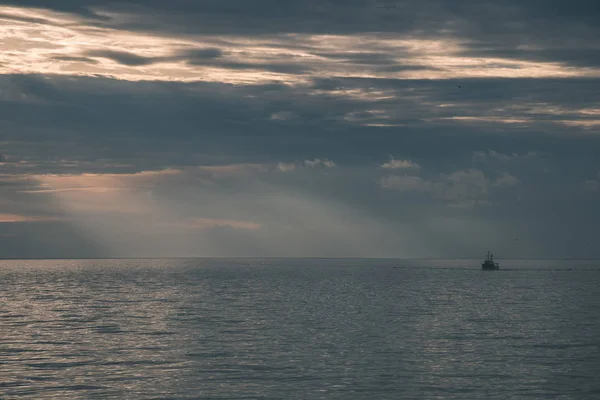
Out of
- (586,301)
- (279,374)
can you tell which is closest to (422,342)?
(279,374)

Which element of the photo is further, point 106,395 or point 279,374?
point 279,374

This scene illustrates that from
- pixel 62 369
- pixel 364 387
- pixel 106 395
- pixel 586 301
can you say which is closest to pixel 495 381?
pixel 364 387

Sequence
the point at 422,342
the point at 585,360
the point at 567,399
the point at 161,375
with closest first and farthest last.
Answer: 1. the point at 567,399
2. the point at 161,375
3. the point at 585,360
4. the point at 422,342

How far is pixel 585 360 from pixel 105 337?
42.6 metres

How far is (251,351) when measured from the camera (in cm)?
6103

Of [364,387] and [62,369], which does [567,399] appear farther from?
[62,369]

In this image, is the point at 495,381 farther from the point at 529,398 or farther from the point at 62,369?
the point at 62,369

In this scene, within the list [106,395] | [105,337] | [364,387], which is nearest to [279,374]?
[364,387]

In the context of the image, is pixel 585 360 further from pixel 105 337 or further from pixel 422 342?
pixel 105 337

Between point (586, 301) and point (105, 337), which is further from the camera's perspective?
point (586, 301)

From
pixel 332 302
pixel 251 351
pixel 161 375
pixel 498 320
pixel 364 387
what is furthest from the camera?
pixel 332 302

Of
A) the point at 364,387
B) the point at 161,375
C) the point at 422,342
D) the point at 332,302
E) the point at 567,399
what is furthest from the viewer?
the point at 332,302

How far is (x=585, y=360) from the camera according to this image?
5731cm

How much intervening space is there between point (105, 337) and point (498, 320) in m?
46.6
